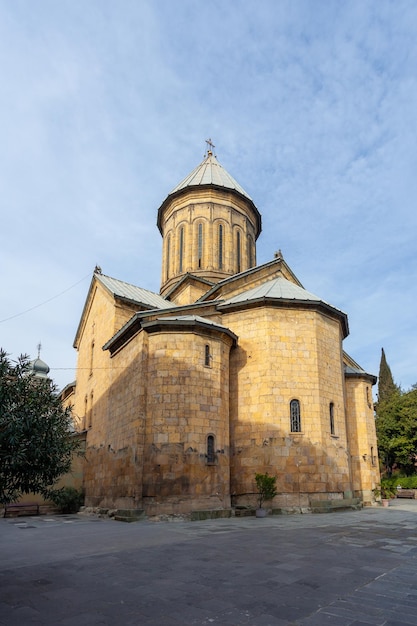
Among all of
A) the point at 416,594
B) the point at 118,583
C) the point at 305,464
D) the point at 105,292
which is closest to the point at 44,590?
the point at 118,583

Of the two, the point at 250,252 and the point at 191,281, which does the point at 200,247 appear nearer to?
the point at 191,281

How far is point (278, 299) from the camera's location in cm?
1557

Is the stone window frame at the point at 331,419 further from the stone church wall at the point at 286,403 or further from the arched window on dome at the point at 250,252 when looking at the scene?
the arched window on dome at the point at 250,252

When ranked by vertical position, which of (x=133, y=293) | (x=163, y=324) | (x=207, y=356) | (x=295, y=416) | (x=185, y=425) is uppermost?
(x=133, y=293)

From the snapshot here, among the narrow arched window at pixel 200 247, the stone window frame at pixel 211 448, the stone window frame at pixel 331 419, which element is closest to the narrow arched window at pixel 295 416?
the stone window frame at pixel 331 419

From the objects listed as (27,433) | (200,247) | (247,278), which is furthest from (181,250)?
(27,433)

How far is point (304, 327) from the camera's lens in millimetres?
15641

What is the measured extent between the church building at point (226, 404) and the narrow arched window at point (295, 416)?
0.10 feet

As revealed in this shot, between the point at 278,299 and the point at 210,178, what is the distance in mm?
9750

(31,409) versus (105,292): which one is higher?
(105,292)

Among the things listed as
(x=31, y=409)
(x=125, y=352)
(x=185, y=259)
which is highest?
(x=185, y=259)

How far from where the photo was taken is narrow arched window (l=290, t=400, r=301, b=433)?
47.7ft

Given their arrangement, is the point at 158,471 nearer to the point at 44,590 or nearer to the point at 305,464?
the point at 305,464

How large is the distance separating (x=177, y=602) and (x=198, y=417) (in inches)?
338
